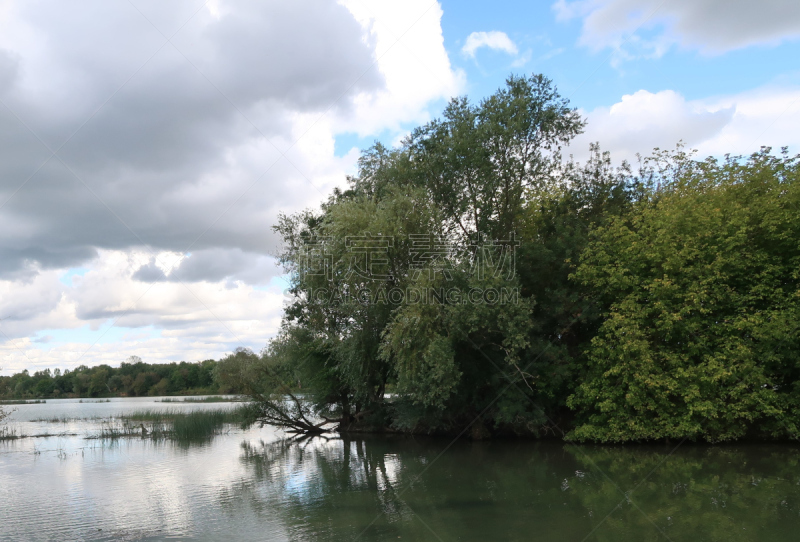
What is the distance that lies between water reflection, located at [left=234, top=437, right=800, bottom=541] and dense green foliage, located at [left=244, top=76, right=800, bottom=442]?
8.02 ft

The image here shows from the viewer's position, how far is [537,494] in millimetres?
13500

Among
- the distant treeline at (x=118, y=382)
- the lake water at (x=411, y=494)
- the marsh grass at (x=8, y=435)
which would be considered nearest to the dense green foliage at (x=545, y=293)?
the lake water at (x=411, y=494)

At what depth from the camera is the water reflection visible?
406 inches

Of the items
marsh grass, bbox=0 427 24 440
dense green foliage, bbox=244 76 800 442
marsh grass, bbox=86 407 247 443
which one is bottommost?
marsh grass, bbox=86 407 247 443

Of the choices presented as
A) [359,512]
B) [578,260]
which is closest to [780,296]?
[578,260]

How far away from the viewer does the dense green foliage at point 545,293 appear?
20.8 metres

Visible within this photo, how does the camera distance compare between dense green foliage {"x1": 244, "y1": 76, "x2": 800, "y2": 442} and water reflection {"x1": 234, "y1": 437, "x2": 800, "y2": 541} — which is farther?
dense green foliage {"x1": 244, "y1": 76, "x2": 800, "y2": 442}

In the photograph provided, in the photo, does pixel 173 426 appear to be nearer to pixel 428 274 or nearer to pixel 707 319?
pixel 428 274

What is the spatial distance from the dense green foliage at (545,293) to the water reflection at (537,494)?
8.02 feet

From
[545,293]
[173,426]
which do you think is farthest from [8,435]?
[545,293]

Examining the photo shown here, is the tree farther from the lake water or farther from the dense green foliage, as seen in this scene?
the lake water

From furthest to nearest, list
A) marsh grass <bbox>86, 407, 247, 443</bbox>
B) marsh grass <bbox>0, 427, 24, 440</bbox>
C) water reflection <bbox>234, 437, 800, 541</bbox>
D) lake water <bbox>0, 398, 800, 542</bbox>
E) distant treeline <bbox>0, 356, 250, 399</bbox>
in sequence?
distant treeline <bbox>0, 356, 250, 399</bbox> → marsh grass <bbox>86, 407, 247, 443</bbox> → marsh grass <bbox>0, 427, 24, 440</bbox> → lake water <bbox>0, 398, 800, 542</bbox> → water reflection <bbox>234, 437, 800, 541</bbox>

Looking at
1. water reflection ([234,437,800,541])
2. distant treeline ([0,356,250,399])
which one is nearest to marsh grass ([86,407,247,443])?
water reflection ([234,437,800,541])

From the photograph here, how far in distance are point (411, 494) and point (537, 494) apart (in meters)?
3.21
